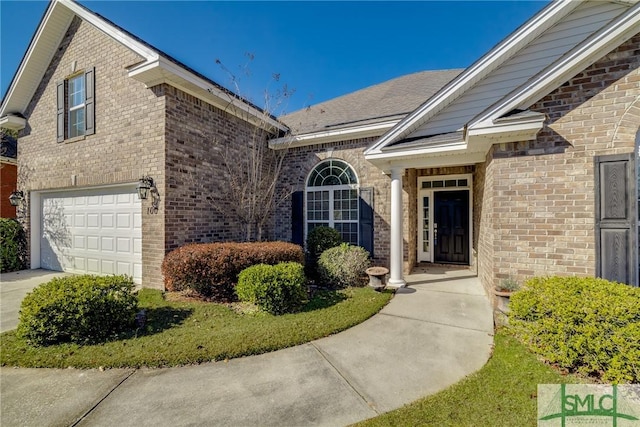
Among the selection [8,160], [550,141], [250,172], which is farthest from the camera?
[8,160]

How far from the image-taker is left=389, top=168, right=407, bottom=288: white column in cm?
650

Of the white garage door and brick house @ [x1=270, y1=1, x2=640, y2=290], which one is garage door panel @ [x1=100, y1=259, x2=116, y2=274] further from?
brick house @ [x1=270, y1=1, x2=640, y2=290]

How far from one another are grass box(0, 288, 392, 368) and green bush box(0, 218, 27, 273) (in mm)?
6800

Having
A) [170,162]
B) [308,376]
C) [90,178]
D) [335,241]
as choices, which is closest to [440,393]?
[308,376]

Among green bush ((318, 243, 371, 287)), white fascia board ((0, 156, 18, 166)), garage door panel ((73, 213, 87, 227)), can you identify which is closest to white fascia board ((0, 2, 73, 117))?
white fascia board ((0, 156, 18, 166))

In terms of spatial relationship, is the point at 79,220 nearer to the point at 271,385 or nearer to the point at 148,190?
the point at 148,190

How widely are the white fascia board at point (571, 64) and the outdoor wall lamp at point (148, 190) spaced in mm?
6682

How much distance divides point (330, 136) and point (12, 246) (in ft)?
35.2

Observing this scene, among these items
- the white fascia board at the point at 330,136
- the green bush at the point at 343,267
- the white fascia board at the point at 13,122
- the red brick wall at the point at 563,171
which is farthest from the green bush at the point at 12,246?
the red brick wall at the point at 563,171

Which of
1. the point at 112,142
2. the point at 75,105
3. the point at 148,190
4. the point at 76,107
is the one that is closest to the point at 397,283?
the point at 148,190

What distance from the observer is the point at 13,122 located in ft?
29.1

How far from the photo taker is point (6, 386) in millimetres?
2916

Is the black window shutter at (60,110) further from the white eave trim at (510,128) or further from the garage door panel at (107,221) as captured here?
the white eave trim at (510,128)

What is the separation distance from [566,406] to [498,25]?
8191mm
